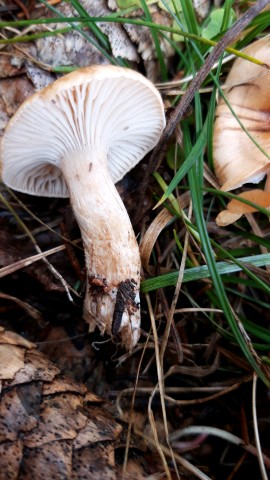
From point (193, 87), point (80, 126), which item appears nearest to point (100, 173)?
point (80, 126)

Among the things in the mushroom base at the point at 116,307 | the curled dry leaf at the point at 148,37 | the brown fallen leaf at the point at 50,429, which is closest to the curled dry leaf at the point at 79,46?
the curled dry leaf at the point at 148,37

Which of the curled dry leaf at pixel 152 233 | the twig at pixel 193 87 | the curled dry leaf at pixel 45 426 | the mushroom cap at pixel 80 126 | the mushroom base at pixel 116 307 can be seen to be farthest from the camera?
the curled dry leaf at pixel 152 233

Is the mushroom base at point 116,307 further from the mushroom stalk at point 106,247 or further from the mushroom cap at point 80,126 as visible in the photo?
the mushroom cap at point 80,126

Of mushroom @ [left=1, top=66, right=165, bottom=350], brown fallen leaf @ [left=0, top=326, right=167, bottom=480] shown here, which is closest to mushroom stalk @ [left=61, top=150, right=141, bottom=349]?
mushroom @ [left=1, top=66, right=165, bottom=350]

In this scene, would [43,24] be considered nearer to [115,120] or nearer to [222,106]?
[115,120]

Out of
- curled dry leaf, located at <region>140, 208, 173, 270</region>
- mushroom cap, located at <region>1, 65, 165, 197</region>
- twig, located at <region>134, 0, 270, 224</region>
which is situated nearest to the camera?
mushroom cap, located at <region>1, 65, 165, 197</region>

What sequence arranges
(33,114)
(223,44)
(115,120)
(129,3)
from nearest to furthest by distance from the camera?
(33,114) → (223,44) → (115,120) → (129,3)

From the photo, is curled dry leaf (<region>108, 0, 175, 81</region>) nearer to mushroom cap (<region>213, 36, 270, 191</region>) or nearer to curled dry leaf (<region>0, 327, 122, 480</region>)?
mushroom cap (<region>213, 36, 270, 191</region>)

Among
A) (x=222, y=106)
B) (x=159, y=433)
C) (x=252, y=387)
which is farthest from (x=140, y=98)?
(x=159, y=433)
